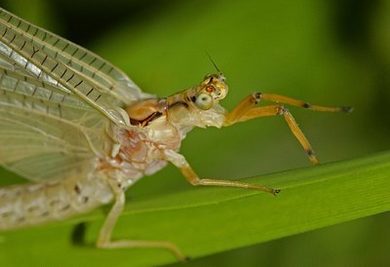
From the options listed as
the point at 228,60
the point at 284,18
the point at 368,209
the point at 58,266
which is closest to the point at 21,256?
the point at 58,266

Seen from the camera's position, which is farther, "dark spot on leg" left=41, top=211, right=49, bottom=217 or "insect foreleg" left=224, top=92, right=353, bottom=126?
"dark spot on leg" left=41, top=211, right=49, bottom=217

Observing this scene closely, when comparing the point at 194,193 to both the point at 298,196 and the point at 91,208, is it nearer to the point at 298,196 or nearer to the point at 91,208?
the point at 298,196

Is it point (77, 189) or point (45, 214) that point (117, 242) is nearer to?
point (45, 214)

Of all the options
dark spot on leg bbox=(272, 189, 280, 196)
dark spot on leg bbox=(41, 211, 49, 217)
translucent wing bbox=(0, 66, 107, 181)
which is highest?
translucent wing bbox=(0, 66, 107, 181)

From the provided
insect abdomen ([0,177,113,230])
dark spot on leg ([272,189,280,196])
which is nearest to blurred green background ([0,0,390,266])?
insect abdomen ([0,177,113,230])

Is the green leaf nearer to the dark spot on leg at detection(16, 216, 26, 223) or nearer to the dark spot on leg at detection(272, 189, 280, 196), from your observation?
the dark spot on leg at detection(272, 189, 280, 196)

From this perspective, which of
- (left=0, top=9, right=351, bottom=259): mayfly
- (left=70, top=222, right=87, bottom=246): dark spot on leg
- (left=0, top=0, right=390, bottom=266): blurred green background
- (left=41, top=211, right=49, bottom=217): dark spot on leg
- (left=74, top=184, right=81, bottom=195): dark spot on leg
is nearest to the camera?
(left=70, top=222, right=87, bottom=246): dark spot on leg
